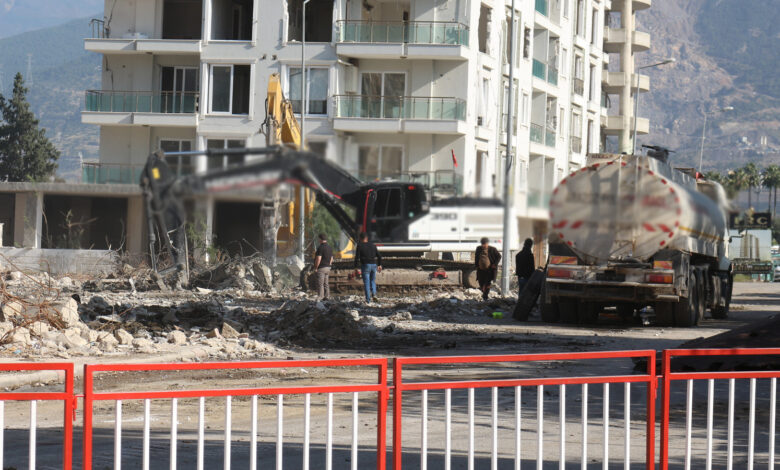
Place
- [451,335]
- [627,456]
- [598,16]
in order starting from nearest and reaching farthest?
[598,16] < [627,456] < [451,335]

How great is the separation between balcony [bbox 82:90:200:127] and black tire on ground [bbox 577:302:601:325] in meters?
16.7

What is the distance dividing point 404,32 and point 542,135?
1033mm

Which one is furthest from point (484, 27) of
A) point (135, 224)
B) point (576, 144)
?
point (135, 224)

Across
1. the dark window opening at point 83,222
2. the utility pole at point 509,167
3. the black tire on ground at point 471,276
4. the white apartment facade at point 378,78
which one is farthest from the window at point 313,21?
the black tire on ground at point 471,276

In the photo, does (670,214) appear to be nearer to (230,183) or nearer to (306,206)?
(306,206)

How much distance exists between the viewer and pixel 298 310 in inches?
1043

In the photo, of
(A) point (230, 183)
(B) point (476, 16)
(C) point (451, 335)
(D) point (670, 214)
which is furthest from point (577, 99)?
(C) point (451, 335)

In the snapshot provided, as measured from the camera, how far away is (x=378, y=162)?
15.7 feet

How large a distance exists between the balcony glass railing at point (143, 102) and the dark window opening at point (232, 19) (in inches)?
17.6

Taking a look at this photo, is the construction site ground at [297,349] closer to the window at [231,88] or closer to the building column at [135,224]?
the window at [231,88]

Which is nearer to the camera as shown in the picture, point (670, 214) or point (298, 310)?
point (670, 214)

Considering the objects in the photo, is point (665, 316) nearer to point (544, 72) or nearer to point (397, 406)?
point (397, 406)

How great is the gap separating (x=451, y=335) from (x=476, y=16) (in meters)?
19.7

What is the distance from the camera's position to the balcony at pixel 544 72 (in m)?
7.09
